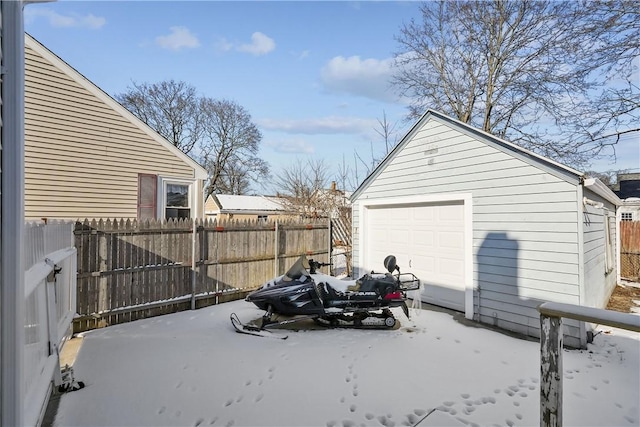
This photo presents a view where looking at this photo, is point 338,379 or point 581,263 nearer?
point 338,379

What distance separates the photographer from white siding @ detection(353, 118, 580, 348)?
435 centimetres

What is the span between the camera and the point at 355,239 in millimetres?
7523

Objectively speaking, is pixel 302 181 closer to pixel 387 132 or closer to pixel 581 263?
pixel 387 132

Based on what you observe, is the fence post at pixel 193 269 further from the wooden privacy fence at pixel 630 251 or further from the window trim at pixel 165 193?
the wooden privacy fence at pixel 630 251

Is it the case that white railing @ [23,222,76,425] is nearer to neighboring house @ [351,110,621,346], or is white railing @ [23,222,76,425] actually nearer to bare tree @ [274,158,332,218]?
neighboring house @ [351,110,621,346]

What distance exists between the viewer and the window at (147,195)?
7.49 m

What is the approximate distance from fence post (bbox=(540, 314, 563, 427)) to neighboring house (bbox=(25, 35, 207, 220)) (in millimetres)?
7854

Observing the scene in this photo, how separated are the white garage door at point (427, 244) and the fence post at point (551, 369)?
13.4ft

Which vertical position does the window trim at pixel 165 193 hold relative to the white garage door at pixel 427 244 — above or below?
above

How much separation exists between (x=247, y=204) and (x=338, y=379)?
19152 millimetres

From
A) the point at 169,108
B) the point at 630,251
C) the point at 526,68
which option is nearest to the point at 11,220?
the point at 630,251

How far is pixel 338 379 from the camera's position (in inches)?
128

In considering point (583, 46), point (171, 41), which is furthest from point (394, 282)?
point (583, 46)

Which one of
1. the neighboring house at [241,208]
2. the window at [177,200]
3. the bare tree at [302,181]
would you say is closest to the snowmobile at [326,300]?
the window at [177,200]
